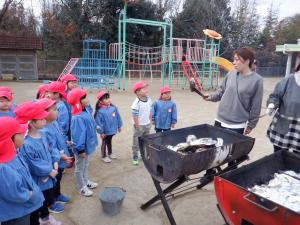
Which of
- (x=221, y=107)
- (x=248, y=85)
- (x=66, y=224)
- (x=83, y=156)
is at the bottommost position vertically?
(x=66, y=224)

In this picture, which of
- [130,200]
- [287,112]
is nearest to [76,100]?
[130,200]

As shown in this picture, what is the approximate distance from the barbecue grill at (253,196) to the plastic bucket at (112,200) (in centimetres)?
127

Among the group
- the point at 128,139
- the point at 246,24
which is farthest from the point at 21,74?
the point at 246,24

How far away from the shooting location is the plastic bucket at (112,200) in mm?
3227

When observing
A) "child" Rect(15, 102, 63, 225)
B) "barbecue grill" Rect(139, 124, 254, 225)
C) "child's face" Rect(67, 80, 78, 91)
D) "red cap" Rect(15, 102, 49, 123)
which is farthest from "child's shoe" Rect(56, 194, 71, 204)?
"child's face" Rect(67, 80, 78, 91)

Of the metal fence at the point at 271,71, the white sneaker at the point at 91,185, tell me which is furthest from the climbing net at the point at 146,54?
the metal fence at the point at 271,71

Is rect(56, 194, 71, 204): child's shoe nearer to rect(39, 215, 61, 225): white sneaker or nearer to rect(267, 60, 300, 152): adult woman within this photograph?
rect(39, 215, 61, 225): white sneaker

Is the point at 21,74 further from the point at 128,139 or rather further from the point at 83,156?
the point at 83,156

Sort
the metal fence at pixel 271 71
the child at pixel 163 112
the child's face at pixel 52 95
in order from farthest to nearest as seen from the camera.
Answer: the metal fence at pixel 271 71, the child at pixel 163 112, the child's face at pixel 52 95

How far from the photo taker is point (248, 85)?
3.33 metres

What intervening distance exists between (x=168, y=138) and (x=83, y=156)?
1.08 metres

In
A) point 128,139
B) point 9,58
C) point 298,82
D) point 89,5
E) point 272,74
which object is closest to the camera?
point 298,82

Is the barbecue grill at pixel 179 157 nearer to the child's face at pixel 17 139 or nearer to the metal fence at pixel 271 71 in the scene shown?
the child's face at pixel 17 139

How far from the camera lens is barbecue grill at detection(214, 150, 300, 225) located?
6.48ft
